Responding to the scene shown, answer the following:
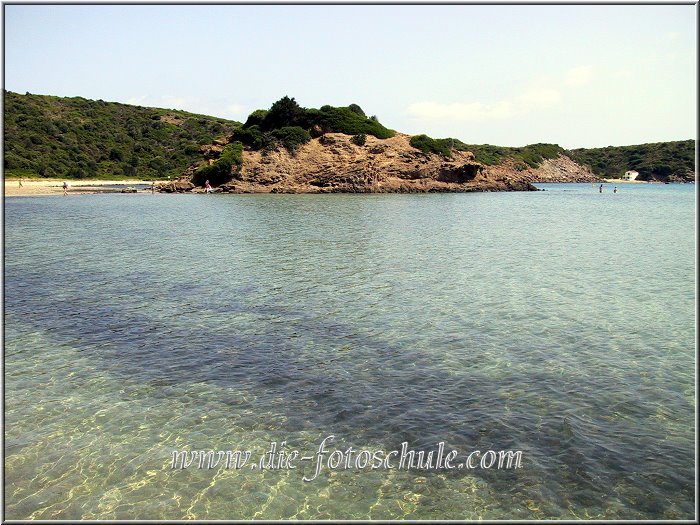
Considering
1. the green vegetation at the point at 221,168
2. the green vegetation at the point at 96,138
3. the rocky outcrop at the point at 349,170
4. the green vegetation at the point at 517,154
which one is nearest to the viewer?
the green vegetation at the point at 221,168

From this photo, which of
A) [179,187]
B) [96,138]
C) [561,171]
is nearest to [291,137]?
[179,187]

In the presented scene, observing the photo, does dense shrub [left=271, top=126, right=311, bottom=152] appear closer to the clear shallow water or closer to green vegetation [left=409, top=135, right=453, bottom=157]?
green vegetation [left=409, top=135, right=453, bottom=157]

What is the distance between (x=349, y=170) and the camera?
7862cm

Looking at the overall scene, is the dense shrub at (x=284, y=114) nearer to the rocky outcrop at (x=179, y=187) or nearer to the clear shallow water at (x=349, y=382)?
the rocky outcrop at (x=179, y=187)

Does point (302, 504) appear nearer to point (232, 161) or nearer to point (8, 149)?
point (232, 161)

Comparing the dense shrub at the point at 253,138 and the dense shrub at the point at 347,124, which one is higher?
the dense shrub at the point at 347,124

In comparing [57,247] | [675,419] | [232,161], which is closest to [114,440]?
[675,419]

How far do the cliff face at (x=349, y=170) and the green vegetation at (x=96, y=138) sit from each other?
2818 cm

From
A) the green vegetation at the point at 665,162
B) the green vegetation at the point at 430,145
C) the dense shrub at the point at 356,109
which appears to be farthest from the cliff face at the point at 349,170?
the green vegetation at the point at 665,162

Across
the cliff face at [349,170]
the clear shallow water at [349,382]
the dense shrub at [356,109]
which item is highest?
the dense shrub at [356,109]

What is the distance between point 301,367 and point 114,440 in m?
3.98

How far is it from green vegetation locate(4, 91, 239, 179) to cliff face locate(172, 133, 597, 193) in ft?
92.5

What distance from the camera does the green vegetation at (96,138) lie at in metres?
106

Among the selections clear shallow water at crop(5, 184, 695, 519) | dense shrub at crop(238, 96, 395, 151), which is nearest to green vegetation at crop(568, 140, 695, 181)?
dense shrub at crop(238, 96, 395, 151)
